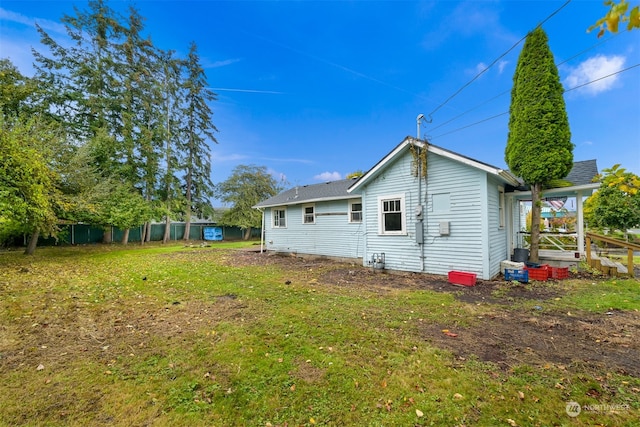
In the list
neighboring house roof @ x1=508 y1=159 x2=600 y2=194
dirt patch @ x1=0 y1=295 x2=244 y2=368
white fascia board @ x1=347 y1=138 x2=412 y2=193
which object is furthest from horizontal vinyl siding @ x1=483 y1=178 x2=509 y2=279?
dirt patch @ x1=0 y1=295 x2=244 y2=368

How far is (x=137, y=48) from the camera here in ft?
68.6

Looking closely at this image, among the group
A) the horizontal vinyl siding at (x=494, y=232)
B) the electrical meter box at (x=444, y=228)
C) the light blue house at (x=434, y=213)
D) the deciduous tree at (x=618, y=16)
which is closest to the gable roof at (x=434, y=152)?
the light blue house at (x=434, y=213)

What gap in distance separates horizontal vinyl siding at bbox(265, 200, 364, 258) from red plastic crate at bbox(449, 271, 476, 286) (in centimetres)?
425

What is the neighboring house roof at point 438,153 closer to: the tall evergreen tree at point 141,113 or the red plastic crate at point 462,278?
the red plastic crate at point 462,278

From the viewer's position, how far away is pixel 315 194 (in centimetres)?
1350

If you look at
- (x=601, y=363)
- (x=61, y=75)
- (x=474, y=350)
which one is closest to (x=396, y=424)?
(x=474, y=350)

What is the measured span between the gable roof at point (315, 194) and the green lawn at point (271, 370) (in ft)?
22.2

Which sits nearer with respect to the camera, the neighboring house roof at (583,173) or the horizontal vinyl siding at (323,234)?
the neighboring house roof at (583,173)

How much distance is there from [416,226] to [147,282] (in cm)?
824

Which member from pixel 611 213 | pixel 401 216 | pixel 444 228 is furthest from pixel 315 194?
pixel 611 213

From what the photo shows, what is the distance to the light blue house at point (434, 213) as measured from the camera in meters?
7.41

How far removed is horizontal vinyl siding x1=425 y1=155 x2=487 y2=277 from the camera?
290 inches

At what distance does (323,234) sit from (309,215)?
4.46ft

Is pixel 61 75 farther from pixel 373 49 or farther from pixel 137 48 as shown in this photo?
pixel 373 49
